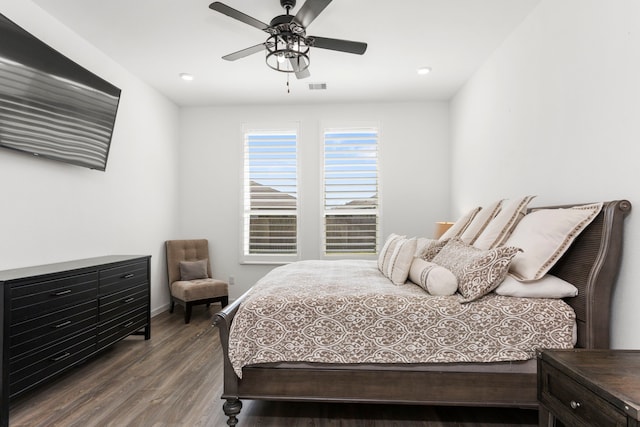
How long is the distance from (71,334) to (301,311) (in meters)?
1.84

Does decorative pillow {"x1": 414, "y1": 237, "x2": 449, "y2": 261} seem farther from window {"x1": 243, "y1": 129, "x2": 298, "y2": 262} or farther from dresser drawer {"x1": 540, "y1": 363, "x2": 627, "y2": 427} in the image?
window {"x1": 243, "y1": 129, "x2": 298, "y2": 262}

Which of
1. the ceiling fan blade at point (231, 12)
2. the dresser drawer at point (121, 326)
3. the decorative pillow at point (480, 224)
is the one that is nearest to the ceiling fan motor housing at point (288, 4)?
the ceiling fan blade at point (231, 12)

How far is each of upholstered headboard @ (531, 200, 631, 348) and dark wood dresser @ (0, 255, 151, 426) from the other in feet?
10.3

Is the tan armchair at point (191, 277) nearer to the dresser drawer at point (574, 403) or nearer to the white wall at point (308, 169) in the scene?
the white wall at point (308, 169)

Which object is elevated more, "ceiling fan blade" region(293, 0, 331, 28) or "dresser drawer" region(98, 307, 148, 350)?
Answer: "ceiling fan blade" region(293, 0, 331, 28)

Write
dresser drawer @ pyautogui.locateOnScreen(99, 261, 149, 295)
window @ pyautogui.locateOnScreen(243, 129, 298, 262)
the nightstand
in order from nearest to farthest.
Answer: the nightstand → dresser drawer @ pyautogui.locateOnScreen(99, 261, 149, 295) → window @ pyautogui.locateOnScreen(243, 129, 298, 262)

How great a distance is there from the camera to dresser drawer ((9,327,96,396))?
2.24 metres

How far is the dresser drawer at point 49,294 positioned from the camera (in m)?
2.27

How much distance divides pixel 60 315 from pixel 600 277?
3296 millimetres

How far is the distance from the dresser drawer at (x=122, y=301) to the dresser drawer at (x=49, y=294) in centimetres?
18

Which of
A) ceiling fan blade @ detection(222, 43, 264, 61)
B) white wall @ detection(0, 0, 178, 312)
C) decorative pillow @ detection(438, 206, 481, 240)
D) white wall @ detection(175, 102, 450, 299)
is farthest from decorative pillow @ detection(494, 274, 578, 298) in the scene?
white wall @ detection(0, 0, 178, 312)

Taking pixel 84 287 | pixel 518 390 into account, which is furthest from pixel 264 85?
pixel 518 390

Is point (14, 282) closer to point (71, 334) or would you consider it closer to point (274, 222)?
point (71, 334)

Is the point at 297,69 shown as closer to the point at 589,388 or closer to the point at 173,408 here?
the point at 173,408
